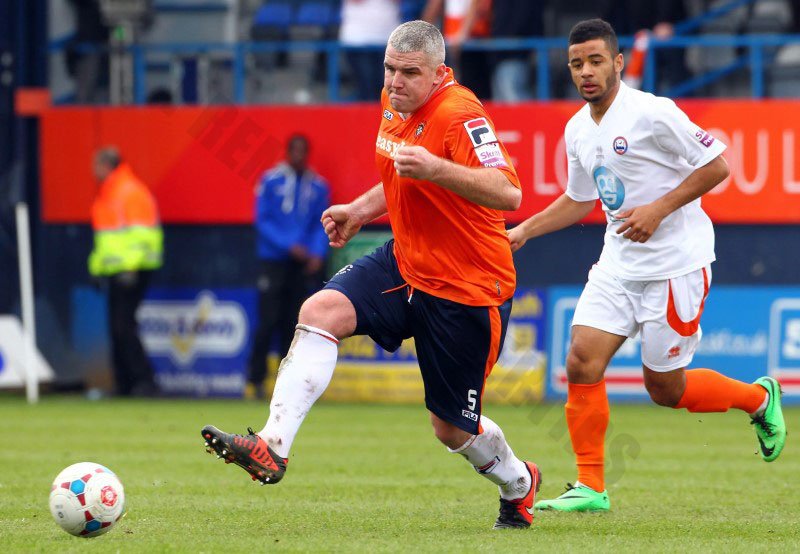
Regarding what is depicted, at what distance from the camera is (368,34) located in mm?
15844

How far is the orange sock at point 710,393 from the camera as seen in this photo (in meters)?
8.03

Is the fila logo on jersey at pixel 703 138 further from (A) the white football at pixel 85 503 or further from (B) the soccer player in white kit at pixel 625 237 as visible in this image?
(A) the white football at pixel 85 503

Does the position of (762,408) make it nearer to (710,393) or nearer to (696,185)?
(710,393)

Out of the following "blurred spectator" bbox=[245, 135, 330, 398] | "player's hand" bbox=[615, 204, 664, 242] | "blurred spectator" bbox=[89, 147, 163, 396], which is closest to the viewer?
"player's hand" bbox=[615, 204, 664, 242]

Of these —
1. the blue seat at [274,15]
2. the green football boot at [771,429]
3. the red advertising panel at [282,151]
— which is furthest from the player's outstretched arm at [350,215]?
the blue seat at [274,15]

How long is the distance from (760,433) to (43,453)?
5033 millimetres

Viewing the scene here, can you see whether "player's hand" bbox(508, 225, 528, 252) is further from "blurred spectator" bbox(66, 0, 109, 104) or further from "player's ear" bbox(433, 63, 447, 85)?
"blurred spectator" bbox(66, 0, 109, 104)

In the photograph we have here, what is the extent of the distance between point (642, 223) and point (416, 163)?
178 cm

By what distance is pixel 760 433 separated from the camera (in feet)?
27.2

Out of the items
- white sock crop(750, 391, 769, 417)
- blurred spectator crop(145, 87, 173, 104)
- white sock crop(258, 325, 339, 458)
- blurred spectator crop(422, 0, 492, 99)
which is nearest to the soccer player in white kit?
white sock crop(750, 391, 769, 417)

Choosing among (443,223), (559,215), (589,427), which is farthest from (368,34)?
(443,223)

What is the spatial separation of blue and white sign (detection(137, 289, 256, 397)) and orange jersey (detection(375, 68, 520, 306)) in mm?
8753

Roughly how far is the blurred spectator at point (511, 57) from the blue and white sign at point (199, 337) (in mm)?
3437

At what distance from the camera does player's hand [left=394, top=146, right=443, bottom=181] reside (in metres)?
5.98
